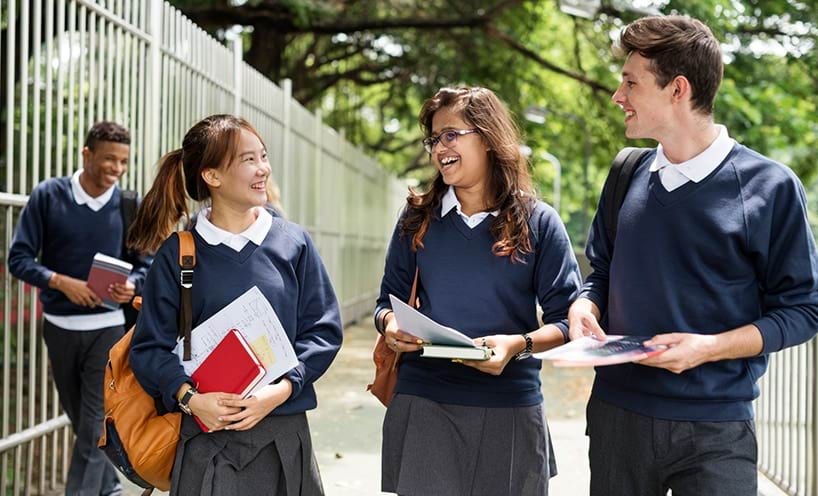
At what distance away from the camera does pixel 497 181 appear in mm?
3879

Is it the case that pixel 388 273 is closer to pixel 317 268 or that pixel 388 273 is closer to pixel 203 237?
pixel 317 268

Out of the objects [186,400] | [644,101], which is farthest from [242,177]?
[644,101]

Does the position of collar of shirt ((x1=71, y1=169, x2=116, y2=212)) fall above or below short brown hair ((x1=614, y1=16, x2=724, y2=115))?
below

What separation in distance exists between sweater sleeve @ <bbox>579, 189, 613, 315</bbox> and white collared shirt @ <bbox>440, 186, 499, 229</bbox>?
0.41 meters

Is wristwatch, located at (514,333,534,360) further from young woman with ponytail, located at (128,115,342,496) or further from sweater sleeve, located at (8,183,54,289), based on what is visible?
sweater sleeve, located at (8,183,54,289)

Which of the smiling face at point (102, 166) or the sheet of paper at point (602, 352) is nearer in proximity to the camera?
the sheet of paper at point (602, 352)

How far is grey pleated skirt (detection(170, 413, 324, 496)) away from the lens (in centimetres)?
348

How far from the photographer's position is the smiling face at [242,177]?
3.64m

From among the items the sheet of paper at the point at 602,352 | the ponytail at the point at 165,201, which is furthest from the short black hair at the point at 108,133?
the sheet of paper at the point at 602,352

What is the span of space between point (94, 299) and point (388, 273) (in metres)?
2.05

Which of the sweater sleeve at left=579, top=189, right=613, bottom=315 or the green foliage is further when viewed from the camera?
the green foliage

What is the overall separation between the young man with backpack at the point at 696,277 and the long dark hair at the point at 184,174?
1.27 m

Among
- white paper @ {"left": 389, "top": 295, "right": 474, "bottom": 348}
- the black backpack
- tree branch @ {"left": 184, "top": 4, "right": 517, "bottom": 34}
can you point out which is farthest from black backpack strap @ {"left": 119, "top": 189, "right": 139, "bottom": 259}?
tree branch @ {"left": 184, "top": 4, "right": 517, "bottom": 34}

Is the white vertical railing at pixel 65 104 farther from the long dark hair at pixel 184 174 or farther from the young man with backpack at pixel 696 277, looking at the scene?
the young man with backpack at pixel 696 277
